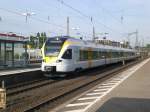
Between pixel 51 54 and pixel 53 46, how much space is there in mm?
657

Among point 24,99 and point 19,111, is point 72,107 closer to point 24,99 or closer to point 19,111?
point 19,111

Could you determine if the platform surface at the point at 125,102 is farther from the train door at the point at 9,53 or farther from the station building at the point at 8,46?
the train door at the point at 9,53

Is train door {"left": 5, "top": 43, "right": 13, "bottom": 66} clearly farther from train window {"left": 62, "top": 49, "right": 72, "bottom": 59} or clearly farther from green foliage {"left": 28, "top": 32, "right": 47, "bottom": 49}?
green foliage {"left": 28, "top": 32, "right": 47, "bottom": 49}

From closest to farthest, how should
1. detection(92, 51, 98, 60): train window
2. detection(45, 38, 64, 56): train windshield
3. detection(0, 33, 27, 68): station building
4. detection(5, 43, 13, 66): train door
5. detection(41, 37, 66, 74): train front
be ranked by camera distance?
detection(41, 37, 66, 74): train front
detection(45, 38, 64, 56): train windshield
detection(0, 33, 27, 68): station building
detection(5, 43, 13, 66): train door
detection(92, 51, 98, 60): train window

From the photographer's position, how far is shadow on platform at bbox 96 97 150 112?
1218cm

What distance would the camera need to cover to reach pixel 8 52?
3462 centimetres

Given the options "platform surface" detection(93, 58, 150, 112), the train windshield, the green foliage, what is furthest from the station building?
the green foliage

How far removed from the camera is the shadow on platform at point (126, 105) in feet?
40.0

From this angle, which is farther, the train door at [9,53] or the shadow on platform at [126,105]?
the train door at [9,53]

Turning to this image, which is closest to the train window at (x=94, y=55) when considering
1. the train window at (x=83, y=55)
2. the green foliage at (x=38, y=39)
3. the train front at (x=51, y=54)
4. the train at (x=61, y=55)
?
the train window at (x=83, y=55)

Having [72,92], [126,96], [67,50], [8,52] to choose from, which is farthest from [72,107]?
[8,52]

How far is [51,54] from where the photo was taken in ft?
86.2

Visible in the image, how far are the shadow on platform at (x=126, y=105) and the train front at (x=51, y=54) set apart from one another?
36.7 ft

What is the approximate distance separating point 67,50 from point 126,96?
36.3 ft
